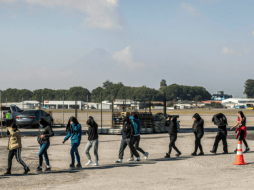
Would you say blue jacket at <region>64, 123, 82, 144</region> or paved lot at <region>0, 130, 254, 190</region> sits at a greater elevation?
blue jacket at <region>64, 123, 82, 144</region>

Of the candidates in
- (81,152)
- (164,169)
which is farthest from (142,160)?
(81,152)

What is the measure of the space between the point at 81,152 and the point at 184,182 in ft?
22.3

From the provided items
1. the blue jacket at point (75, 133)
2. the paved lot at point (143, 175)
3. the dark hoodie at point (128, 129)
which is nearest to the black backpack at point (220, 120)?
the paved lot at point (143, 175)

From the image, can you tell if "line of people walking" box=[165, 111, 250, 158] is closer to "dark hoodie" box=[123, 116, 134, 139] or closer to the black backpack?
the black backpack

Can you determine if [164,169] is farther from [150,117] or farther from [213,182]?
[150,117]

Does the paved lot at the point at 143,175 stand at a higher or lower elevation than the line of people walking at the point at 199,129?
lower

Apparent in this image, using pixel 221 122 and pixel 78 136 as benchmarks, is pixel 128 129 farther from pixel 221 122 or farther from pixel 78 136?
pixel 221 122

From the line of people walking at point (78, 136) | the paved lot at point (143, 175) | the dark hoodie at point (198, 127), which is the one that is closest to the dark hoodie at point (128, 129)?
the line of people walking at point (78, 136)

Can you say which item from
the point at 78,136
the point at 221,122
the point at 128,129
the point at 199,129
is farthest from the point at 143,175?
the point at 221,122

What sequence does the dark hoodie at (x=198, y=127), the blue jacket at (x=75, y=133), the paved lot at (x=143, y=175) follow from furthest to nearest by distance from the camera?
the dark hoodie at (x=198, y=127) < the blue jacket at (x=75, y=133) < the paved lot at (x=143, y=175)

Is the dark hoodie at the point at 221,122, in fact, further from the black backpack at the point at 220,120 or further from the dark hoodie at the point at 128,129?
the dark hoodie at the point at 128,129

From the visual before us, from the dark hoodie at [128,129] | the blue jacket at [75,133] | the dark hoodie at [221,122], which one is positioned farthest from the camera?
the dark hoodie at [221,122]

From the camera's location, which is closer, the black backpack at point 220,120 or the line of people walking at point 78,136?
the line of people walking at point 78,136

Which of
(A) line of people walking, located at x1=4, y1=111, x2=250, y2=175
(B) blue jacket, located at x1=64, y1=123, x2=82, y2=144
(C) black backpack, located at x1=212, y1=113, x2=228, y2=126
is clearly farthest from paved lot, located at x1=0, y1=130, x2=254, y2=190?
(C) black backpack, located at x1=212, y1=113, x2=228, y2=126
